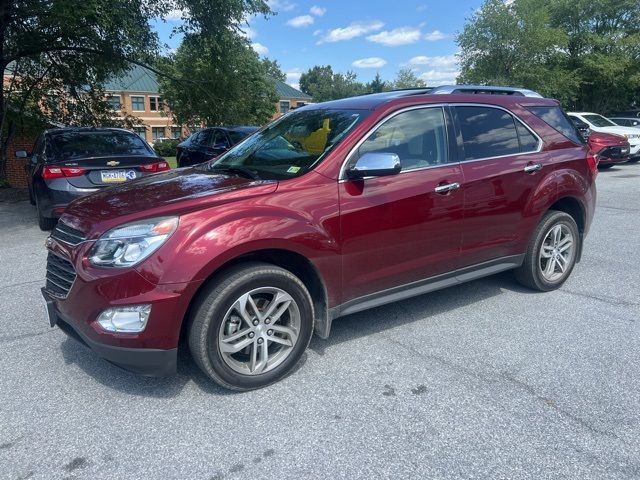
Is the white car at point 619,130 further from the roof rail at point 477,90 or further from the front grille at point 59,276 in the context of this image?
the front grille at point 59,276

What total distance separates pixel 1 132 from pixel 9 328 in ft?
36.5

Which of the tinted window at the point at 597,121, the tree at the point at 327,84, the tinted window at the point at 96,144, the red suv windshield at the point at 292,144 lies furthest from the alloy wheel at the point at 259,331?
the tree at the point at 327,84

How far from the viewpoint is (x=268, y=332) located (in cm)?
311

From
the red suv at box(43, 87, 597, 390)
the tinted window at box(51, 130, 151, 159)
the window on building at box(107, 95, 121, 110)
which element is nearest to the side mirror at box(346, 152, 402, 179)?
the red suv at box(43, 87, 597, 390)

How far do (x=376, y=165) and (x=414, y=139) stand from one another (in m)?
0.71

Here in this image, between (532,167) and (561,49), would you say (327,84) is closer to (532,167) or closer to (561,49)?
(561,49)

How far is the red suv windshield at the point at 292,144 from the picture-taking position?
137 inches

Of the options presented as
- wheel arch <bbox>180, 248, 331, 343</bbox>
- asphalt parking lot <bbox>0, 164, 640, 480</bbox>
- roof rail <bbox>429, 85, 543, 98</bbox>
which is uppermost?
roof rail <bbox>429, 85, 543, 98</bbox>

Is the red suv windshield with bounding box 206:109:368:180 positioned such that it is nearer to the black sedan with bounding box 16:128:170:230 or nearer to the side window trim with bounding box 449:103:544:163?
the side window trim with bounding box 449:103:544:163

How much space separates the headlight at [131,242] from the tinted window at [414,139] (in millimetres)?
1475

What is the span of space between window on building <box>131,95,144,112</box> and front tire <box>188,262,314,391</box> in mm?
76993

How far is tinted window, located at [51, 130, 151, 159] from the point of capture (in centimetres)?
730

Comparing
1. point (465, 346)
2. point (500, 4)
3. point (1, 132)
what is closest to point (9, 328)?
point (465, 346)

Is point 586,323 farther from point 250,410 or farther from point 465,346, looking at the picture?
point 250,410
